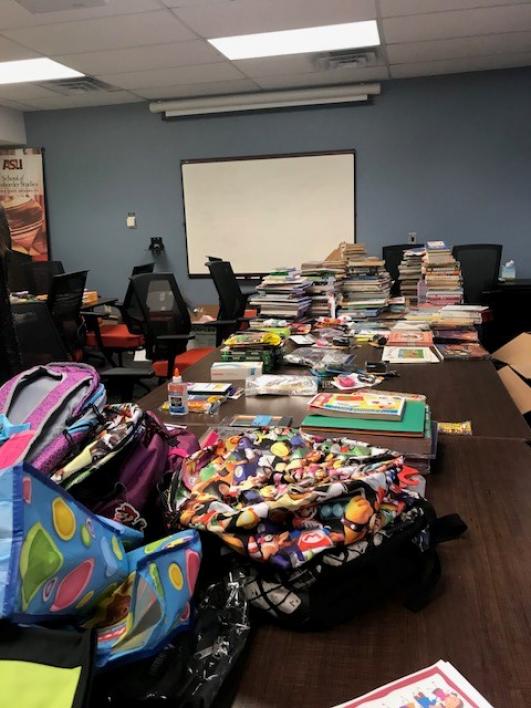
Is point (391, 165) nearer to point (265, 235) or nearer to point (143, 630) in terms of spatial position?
point (265, 235)

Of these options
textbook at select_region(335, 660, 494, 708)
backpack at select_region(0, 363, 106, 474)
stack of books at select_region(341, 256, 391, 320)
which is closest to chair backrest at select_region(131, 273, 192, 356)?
stack of books at select_region(341, 256, 391, 320)

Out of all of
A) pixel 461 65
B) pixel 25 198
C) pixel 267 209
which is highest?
pixel 461 65

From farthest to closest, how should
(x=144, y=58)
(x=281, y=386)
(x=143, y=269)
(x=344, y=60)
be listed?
(x=143, y=269) < (x=344, y=60) < (x=144, y=58) < (x=281, y=386)

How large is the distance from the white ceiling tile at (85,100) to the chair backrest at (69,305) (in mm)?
2378

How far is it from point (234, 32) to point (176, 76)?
1.25 meters

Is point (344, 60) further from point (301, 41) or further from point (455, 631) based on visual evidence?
point (455, 631)

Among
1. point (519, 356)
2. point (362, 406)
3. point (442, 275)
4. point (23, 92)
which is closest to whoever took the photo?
point (362, 406)

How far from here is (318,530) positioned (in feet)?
3.13

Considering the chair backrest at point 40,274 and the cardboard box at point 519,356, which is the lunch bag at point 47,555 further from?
the chair backrest at point 40,274

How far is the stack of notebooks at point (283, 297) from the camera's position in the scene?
3.39m

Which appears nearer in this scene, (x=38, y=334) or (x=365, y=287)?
(x=38, y=334)

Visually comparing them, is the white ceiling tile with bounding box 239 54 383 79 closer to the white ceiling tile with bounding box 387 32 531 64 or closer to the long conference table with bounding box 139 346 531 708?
the white ceiling tile with bounding box 387 32 531 64

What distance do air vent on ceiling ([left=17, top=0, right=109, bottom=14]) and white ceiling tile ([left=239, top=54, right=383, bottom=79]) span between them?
1.54 meters

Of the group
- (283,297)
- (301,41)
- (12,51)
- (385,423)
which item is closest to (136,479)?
(385,423)
